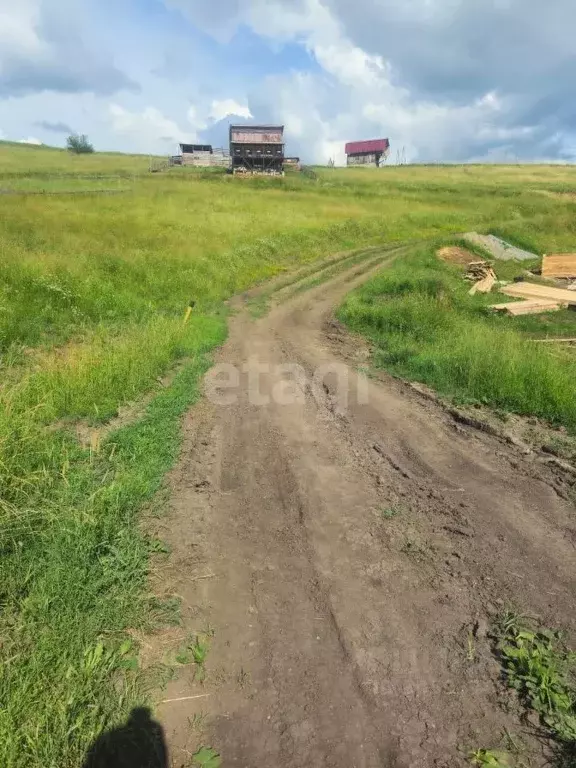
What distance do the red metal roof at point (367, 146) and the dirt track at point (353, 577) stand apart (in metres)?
114

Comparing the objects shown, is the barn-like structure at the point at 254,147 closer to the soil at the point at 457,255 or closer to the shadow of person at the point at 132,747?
the soil at the point at 457,255

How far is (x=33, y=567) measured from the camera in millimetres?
4531

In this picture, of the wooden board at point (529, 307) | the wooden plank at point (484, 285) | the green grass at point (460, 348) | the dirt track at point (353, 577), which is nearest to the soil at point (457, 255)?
the wooden plank at point (484, 285)

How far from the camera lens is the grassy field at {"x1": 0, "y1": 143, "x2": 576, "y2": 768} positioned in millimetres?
3680

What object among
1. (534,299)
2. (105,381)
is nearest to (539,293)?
(534,299)

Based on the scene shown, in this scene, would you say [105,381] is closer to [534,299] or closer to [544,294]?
[534,299]

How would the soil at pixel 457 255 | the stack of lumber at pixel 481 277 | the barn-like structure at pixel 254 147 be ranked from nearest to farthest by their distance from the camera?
the stack of lumber at pixel 481 277 → the soil at pixel 457 255 → the barn-like structure at pixel 254 147

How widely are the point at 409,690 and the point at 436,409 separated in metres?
5.57

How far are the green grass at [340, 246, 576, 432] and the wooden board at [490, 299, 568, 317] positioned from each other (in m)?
0.56

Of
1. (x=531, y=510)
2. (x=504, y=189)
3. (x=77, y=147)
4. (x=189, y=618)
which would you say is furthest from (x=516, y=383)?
(x=77, y=147)

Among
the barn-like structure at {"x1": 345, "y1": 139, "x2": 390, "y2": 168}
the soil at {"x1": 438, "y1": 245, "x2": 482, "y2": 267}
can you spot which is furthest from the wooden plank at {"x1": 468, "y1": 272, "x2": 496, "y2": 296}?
the barn-like structure at {"x1": 345, "y1": 139, "x2": 390, "y2": 168}

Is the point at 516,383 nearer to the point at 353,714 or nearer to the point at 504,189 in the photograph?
the point at 353,714

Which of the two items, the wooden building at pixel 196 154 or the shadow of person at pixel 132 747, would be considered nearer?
the shadow of person at pixel 132 747

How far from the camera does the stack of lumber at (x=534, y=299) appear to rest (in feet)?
51.2
